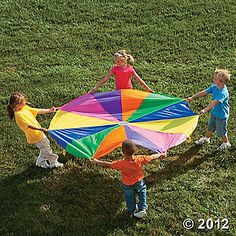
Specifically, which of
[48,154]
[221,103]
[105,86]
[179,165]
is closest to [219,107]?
[221,103]

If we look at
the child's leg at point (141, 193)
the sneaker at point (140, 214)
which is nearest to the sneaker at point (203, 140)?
the child's leg at point (141, 193)

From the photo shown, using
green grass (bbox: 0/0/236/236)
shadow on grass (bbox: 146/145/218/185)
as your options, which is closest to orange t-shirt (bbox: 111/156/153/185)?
green grass (bbox: 0/0/236/236)

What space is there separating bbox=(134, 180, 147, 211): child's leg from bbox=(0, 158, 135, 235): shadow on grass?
0.26 meters

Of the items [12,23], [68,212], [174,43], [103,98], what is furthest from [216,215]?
[12,23]

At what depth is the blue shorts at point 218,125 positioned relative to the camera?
738cm

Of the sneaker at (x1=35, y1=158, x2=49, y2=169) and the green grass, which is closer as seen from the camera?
the green grass

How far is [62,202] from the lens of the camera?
22.7 feet

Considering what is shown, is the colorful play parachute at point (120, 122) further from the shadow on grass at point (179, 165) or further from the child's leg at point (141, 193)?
the shadow on grass at point (179, 165)

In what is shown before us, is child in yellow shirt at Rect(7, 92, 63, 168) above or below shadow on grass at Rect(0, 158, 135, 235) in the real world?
above

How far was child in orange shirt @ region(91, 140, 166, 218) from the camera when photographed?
20.3 feet

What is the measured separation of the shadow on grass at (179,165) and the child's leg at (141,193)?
0.70 metres

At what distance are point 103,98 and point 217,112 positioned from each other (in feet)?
5.91

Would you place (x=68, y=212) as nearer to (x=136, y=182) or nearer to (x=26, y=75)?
(x=136, y=182)

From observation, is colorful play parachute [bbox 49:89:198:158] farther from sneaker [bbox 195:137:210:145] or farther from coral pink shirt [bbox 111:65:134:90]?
sneaker [bbox 195:137:210:145]
